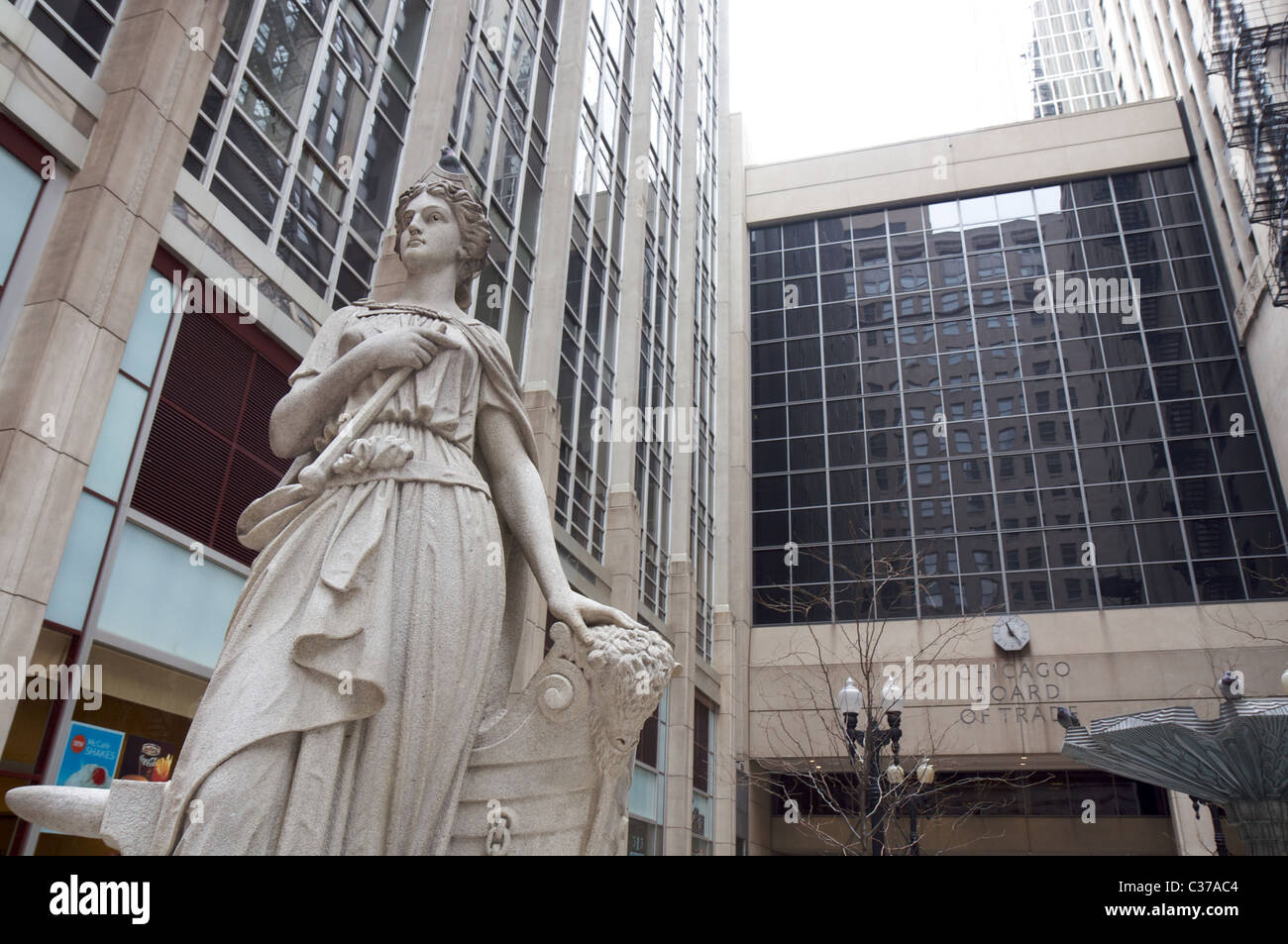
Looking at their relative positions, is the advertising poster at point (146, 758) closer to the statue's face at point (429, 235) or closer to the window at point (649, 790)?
the statue's face at point (429, 235)

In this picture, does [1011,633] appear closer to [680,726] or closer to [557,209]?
[680,726]

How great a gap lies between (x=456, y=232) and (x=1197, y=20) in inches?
Answer: 1689

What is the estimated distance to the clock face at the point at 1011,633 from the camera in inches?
1391

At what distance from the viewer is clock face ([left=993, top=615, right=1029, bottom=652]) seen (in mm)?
35334

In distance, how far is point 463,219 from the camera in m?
3.81

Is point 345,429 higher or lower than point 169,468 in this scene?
lower

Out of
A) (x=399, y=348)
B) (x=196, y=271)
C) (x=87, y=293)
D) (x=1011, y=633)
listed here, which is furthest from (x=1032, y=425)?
(x=399, y=348)

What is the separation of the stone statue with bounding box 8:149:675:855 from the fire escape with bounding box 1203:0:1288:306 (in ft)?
104

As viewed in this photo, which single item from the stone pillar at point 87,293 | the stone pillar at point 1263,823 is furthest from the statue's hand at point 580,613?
the stone pillar at point 1263,823

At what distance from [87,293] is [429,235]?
295 inches

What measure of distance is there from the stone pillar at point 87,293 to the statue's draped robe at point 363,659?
676 cm

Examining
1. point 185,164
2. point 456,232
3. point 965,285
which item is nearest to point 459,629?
point 456,232

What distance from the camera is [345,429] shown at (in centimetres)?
322

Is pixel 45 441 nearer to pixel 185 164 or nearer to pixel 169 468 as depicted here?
pixel 169 468
